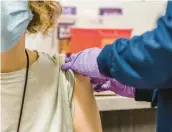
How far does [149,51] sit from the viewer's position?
0.77 meters

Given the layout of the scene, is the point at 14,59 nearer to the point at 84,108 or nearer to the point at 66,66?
the point at 66,66

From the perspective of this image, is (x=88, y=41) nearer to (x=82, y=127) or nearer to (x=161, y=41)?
(x=82, y=127)

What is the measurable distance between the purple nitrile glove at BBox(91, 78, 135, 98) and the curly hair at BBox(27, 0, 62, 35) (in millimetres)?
278

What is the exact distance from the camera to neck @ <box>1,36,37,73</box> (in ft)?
3.45

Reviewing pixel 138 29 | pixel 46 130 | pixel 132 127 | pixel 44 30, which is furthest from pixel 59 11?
pixel 138 29

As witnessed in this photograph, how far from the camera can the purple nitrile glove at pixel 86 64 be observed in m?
1.02

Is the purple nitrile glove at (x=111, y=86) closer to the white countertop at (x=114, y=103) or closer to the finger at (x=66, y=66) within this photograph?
the finger at (x=66, y=66)

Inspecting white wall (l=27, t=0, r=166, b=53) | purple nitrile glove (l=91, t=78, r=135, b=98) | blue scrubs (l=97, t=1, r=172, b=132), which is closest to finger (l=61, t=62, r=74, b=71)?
purple nitrile glove (l=91, t=78, r=135, b=98)

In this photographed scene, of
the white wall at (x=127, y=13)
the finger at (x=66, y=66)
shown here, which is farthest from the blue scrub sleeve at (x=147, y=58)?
the white wall at (x=127, y=13)

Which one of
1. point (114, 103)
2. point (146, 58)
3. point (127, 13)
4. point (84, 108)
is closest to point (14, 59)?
point (84, 108)

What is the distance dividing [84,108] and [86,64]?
0.21 metres

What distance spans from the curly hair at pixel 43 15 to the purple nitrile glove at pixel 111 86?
10.9 inches

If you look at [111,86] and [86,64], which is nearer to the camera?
[86,64]

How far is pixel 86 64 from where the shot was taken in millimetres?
1044
